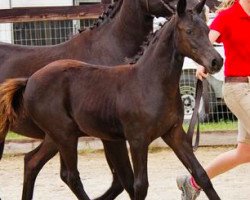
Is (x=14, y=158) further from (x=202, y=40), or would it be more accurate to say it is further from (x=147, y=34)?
(x=202, y=40)

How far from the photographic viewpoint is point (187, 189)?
6820mm

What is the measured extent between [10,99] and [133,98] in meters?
1.13

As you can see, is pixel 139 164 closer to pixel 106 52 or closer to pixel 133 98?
pixel 133 98

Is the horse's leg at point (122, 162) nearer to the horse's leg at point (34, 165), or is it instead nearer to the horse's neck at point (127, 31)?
the horse's leg at point (34, 165)

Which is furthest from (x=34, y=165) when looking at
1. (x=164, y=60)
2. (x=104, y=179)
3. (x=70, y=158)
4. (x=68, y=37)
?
(x=68, y=37)

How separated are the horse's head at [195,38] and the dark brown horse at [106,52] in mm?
830

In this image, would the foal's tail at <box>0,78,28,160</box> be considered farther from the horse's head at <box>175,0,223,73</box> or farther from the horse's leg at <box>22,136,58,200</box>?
the horse's head at <box>175,0,223,73</box>

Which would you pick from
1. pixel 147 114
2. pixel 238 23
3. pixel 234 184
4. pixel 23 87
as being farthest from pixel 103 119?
pixel 234 184

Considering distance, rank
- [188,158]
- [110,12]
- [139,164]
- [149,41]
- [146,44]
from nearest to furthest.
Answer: [139,164] → [188,158] → [149,41] → [146,44] → [110,12]

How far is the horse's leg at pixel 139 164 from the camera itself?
5723 millimetres

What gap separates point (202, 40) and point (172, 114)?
0.56 meters

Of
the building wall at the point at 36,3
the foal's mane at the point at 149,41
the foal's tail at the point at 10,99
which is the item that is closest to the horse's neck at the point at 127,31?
the foal's mane at the point at 149,41

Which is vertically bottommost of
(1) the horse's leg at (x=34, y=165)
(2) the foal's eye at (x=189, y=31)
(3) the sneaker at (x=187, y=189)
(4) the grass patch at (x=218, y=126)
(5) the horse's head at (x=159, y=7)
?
(4) the grass patch at (x=218, y=126)

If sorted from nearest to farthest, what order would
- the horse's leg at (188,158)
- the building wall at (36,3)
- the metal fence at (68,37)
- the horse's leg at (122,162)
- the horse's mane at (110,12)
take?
the horse's leg at (188,158) → the horse's leg at (122,162) → the horse's mane at (110,12) → the metal fence at (68,37) → the building wall at (36,3)
